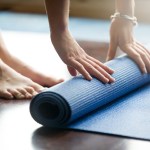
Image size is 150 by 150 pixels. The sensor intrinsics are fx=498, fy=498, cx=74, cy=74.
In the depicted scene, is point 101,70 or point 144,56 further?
point 144,56

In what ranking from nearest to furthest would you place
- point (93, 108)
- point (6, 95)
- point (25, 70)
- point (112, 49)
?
point (93, 108) < point (6, 95) < point (112, 49) < point (25, 70)

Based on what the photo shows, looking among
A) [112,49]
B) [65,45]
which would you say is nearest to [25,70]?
[112,49]

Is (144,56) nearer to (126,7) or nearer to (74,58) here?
(126,7)

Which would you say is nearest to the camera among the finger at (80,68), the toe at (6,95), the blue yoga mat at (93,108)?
the blue yoga mat at (93,108)

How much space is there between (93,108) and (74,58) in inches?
7.4

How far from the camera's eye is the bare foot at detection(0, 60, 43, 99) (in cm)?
202

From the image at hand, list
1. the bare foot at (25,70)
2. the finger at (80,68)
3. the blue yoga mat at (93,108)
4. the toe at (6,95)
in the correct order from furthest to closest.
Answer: the bare foot at (25,70), the toe at (6,95), the finger at (80,68), the blue yoga mat at (93,108)

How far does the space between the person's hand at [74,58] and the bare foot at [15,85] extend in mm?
310

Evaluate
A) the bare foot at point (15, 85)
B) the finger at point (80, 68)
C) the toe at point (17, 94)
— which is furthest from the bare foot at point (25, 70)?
the finger at point (80, 68)

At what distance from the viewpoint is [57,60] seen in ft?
8.50

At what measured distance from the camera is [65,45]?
1758 millimetres

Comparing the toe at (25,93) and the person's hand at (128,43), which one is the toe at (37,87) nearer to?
the toe at (25,93)

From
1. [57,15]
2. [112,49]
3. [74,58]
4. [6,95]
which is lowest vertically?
[6,95]

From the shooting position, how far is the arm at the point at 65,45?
5.74 feet
